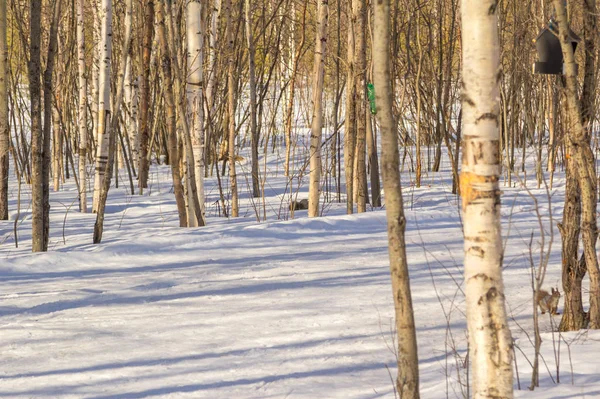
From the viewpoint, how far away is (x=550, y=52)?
402cm

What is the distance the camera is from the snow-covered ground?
367 centimetres

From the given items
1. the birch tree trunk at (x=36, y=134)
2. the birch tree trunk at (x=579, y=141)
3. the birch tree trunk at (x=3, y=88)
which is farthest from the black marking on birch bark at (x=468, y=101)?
the birch tree trunk at (x=3, y=88)

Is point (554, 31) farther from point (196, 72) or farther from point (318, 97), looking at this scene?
point (196, 72)

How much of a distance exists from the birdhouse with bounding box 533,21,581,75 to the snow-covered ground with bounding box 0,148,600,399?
914 millimetres

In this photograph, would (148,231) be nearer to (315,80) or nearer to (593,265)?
(315,80)

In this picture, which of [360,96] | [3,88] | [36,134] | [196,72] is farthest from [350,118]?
[3,88]

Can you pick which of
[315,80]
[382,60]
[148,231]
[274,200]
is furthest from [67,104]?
[382,60]

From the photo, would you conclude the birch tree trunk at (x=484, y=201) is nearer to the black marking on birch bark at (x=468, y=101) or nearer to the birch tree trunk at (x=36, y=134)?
the black marking on birch bark at (x=468, y=101)

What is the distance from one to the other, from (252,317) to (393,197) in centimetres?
208

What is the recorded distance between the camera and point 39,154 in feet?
22.8

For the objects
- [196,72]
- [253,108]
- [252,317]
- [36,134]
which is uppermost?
[196,72]

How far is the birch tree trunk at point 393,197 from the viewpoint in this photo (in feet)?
9.86

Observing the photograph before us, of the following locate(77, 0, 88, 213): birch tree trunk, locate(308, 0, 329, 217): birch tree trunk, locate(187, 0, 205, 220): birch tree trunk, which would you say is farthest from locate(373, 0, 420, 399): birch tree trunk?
locate(77, 0, 88, 213): birch tree trunk

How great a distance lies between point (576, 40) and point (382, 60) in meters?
1.51
